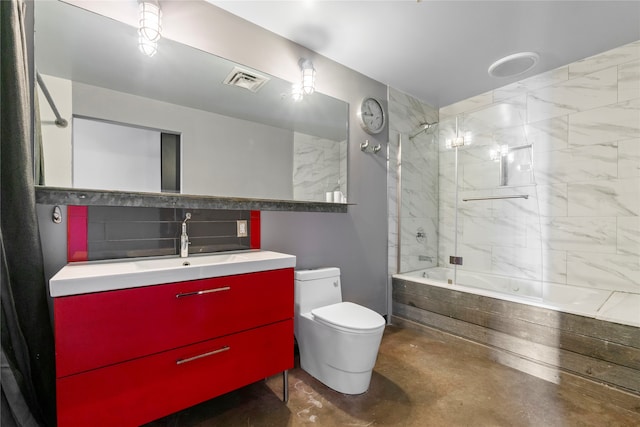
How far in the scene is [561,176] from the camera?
2.50 m

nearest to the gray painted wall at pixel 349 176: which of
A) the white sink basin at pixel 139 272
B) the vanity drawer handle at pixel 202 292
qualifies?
the white sink basin at pixel 139 272

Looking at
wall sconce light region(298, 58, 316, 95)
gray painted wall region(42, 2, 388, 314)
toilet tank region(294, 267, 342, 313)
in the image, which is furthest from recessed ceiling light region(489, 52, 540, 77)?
toilet tank region(294, 267, 342, 313)

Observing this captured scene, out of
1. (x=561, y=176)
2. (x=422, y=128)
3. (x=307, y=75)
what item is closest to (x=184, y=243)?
(x=307, y=75)

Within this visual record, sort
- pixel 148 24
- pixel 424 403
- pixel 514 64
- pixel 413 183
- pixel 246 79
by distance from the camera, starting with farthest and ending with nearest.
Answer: pixel 413 183 < pixel 514 64 < pixel 246 79 < pixel 424 403 < pixel 148 24

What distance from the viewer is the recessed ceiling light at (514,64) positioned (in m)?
2.28

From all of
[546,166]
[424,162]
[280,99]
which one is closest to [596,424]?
[546,166]

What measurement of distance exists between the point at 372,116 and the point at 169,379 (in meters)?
2.38

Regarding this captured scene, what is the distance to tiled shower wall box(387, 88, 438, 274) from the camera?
2.79 meters

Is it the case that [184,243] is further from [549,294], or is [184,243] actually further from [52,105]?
[549,294]

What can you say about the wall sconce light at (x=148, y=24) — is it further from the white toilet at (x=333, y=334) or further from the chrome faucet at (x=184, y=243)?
the white toilet at (x=333, y=334)

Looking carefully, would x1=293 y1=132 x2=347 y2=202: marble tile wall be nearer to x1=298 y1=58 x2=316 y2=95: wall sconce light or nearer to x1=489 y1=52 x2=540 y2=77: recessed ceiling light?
x1=298 y1=58 x2=316 y2=95: wall sconce light

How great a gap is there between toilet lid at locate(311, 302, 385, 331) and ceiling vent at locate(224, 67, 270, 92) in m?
1.56

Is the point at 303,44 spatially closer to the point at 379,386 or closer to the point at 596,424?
the point at 379,386

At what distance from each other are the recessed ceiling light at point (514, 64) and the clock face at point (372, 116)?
1.01 metres
